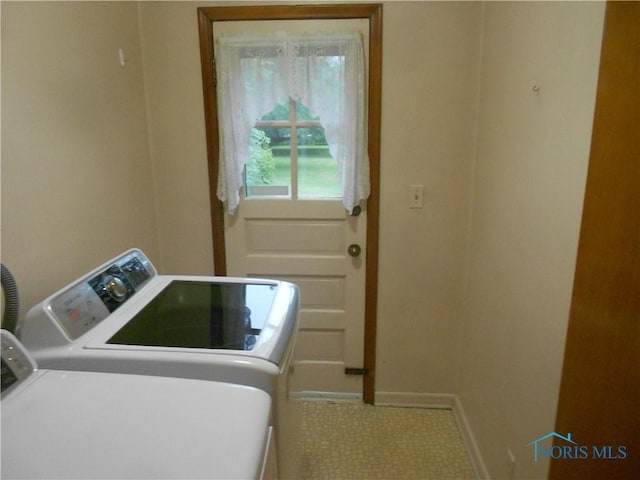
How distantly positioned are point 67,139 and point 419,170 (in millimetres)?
1479

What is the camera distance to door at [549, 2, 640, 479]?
0.90m

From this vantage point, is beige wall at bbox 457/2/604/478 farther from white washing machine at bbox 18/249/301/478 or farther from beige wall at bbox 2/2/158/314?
beige wall at bbox 2/2/158/314

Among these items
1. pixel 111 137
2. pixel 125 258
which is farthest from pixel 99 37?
pixel 125 258

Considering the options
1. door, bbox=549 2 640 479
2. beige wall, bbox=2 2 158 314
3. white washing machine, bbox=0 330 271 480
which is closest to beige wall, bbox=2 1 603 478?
beige wall, bbox=2 2 158 314

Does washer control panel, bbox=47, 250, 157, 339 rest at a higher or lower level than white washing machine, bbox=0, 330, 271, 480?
higher

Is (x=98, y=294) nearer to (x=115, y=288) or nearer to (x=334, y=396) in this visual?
(x=115, y=288)

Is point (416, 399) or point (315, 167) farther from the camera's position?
point (416, 399)

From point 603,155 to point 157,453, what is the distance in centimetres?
111

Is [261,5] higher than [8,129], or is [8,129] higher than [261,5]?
[261,5]

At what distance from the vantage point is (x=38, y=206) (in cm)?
129

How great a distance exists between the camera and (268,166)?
83.8 inches

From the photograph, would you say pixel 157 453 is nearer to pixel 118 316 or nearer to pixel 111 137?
pixel 118 316

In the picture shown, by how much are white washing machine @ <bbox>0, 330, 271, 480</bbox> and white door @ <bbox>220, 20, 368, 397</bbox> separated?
1.29 meters

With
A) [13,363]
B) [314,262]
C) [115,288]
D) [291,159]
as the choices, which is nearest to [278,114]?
[291,159]
